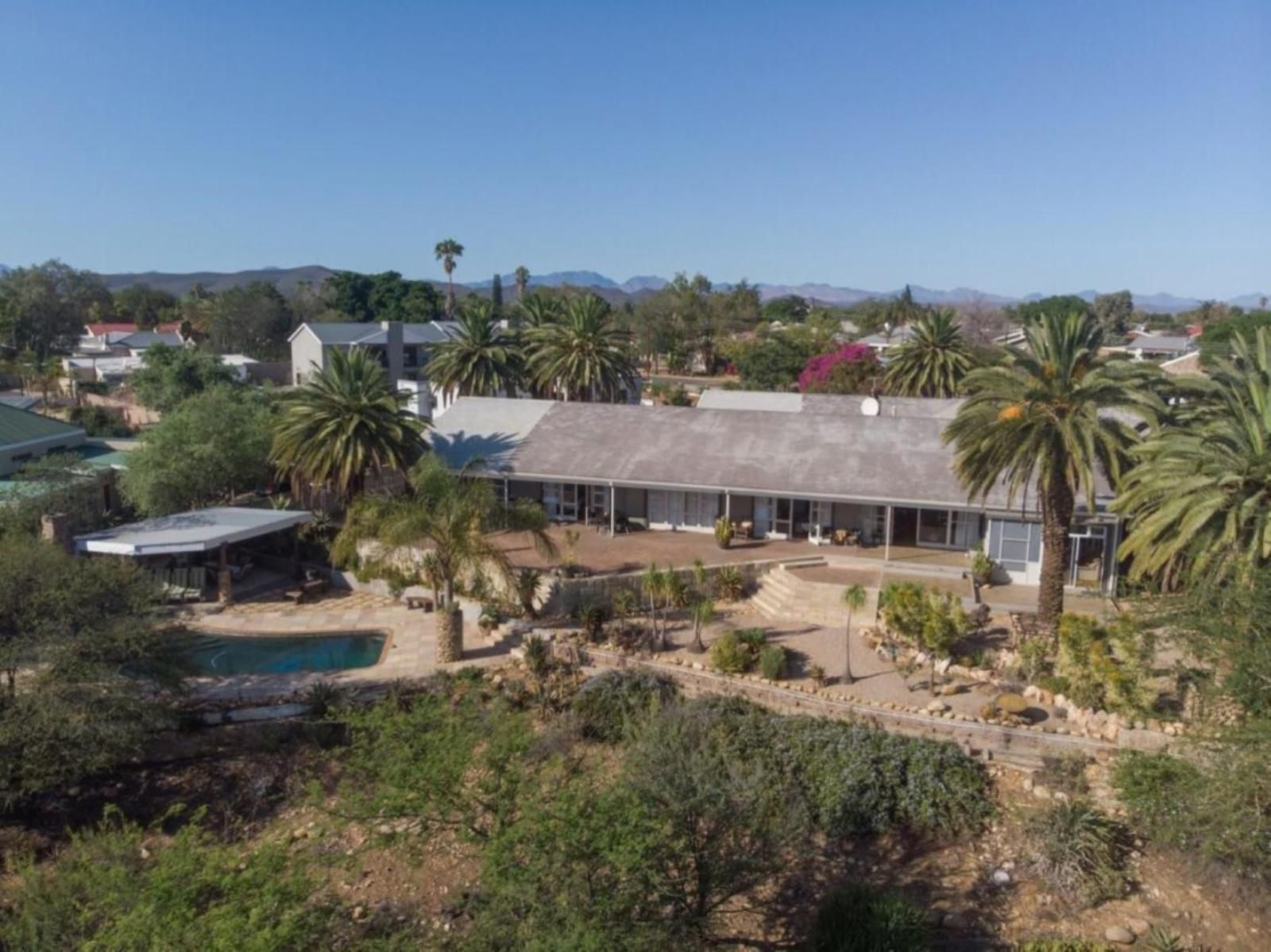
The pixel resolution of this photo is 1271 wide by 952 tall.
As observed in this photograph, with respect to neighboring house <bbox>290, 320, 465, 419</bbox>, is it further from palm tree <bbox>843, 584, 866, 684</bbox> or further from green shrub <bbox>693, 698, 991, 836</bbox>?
green shrub <bbox>693, 698, 991, 836</bbox>

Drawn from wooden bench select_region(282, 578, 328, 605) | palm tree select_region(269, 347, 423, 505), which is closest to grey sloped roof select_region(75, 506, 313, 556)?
palm tree select_region(269, 347, 423, 505)

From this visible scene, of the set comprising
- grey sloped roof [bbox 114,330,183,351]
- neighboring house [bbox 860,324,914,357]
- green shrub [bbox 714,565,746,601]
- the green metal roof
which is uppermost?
neighboring house [bbox 860,324,914,357]

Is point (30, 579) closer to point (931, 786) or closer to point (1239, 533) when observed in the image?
point (931, 786)

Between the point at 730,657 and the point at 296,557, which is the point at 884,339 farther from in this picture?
the point at 730,657

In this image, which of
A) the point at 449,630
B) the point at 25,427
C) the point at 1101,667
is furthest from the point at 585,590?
the point at 25,427

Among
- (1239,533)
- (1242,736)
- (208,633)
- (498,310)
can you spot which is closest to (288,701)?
(208,633)

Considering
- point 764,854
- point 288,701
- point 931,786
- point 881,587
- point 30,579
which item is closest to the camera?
point 764,854

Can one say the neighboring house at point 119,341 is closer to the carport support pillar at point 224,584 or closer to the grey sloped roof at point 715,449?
the grey sloped roof at point 715,449
